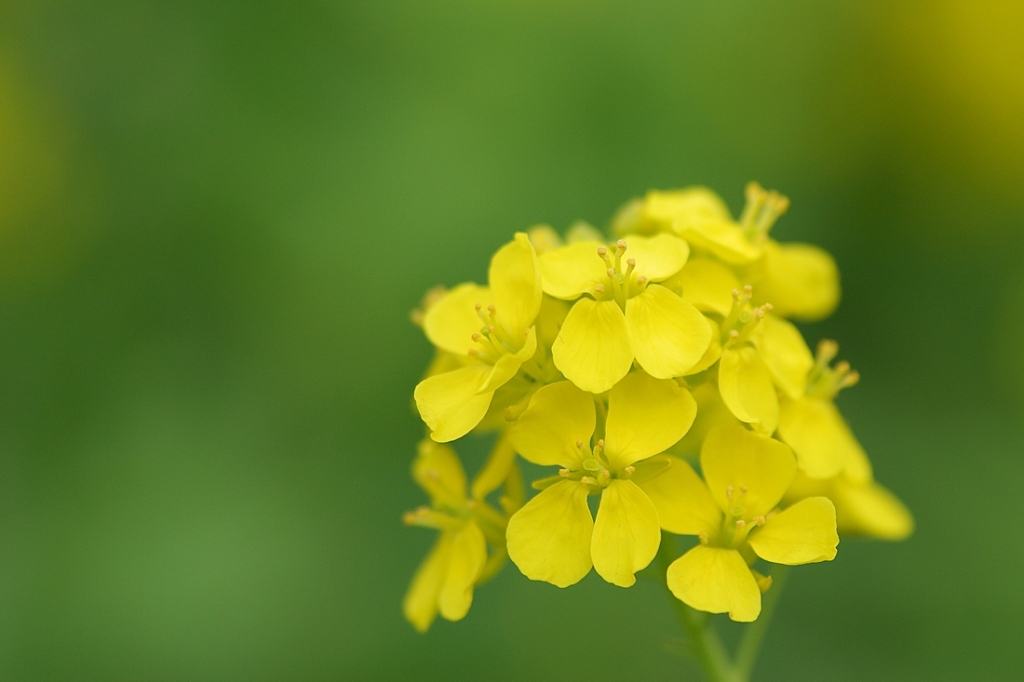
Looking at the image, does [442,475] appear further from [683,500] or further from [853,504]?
[853,504]

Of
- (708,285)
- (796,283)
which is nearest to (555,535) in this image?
(708,285)

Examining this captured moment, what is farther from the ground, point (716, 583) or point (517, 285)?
point (517, 285)

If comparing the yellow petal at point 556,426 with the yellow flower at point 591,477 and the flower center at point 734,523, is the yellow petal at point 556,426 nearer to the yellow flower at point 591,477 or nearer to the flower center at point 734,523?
the yellow flower at point 591,477

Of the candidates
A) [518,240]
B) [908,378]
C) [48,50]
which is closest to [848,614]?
[908,378]

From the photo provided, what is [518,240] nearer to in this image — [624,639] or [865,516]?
[865,516]

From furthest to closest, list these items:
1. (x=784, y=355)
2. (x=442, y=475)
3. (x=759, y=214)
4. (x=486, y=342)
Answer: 1. (x=759, y=214)
2. (x=442, y=475)
3. (x=784, y=355)
4. (x=486, y=342)

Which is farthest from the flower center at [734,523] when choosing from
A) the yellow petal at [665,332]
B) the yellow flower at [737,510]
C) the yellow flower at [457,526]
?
the yellow flower at [457,526]
